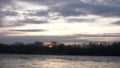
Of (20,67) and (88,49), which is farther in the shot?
(88,49)

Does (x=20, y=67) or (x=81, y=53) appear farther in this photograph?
(x=81, y=53)

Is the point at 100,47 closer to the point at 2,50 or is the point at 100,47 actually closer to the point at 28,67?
the point at 2,50

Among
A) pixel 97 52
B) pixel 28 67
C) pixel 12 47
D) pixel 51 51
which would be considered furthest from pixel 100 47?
pixel 28 67

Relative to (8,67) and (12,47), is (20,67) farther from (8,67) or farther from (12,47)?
(12,47)

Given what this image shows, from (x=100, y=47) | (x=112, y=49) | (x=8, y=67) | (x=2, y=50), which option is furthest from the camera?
(x=2, y=50)

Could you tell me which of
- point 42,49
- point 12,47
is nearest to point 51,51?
point 42,49

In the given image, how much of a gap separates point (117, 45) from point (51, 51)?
29.1 metres

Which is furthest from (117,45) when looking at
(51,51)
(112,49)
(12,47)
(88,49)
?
(12,47)

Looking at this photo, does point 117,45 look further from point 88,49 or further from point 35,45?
point 35,45

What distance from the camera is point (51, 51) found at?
412ft

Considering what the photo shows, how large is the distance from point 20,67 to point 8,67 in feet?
5.58

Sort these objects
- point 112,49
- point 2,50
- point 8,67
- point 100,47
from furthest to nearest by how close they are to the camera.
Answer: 1. point 2,50
2. point 100,47
3. point 112,49
4. point 8,67

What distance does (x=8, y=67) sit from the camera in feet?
165

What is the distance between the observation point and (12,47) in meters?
126
